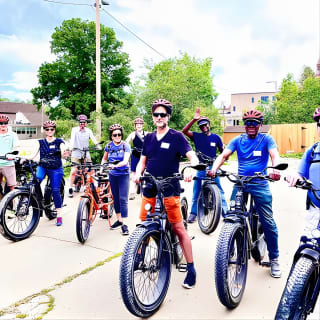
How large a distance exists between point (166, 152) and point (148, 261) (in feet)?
3.54

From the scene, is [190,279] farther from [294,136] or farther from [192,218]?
[294,136]

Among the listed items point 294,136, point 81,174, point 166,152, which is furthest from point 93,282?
point 294,136

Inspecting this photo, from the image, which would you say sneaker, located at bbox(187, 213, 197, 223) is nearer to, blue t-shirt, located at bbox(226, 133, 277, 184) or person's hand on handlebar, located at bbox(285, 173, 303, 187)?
blue t-shirt, located at bbox(226, 133, 277, 184)

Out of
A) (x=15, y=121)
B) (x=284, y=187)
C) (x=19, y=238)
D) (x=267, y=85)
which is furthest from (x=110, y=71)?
(x=15, y=121)

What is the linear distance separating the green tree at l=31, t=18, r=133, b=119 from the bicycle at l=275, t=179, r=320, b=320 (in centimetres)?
2312

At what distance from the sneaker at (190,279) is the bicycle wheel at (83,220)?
1845 millimetres

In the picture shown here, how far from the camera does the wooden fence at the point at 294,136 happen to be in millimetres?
25578

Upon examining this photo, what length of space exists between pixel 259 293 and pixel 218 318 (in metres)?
0.66

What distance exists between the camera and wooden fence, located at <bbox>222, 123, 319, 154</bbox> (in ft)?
83.9

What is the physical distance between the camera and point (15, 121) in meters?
65.4

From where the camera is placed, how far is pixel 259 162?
138 inches

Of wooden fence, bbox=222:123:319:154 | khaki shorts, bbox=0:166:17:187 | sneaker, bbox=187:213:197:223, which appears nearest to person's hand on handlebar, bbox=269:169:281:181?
sneaker, bbox=187:213:197:223

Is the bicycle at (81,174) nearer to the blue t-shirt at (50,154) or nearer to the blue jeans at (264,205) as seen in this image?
the blue t-shirt at (50,154)

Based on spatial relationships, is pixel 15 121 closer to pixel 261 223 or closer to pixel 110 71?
pixel 110 71
